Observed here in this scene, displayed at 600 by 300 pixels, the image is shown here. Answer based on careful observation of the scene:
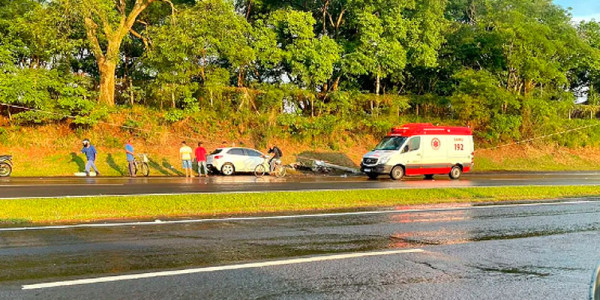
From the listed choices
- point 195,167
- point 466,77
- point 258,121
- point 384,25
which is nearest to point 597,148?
point 466,77

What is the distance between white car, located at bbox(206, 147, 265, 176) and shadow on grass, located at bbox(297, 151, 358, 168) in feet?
18.5

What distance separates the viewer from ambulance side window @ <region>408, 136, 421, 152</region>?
24344mm

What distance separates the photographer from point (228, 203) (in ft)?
42.6

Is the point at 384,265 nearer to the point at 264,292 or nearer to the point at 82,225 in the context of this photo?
the point at 264,292

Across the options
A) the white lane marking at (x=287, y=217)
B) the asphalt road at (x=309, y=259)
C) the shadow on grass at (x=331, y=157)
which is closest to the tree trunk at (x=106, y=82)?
the shadow on grass at (x=331, y=157)

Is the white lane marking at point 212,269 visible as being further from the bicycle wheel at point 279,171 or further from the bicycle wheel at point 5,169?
the bicycle wheel at point 5,169

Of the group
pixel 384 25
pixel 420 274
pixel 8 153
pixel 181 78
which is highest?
pixel 384 25

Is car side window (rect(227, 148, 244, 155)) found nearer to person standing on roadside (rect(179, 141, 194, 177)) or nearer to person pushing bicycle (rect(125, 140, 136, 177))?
person standing on roadside (rect(179, 141, 194, 177))

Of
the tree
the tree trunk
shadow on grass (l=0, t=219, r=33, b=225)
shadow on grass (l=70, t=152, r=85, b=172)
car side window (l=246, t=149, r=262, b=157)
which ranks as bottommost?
shadow on grass (l=0, t=219, r=33, b=225)

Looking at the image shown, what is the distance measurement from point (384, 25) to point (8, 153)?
25977 millimetres

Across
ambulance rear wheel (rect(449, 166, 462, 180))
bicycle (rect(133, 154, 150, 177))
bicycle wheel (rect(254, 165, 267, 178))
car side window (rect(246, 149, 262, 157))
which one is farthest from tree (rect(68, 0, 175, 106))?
ambulance rear wheel (rect(449, 166, 462, 180))

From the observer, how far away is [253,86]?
114ft

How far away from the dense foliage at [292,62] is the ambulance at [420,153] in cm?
1042

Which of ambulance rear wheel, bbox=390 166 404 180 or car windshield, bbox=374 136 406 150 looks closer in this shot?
ambulance rear wheel, bbox=390 166 404 180
